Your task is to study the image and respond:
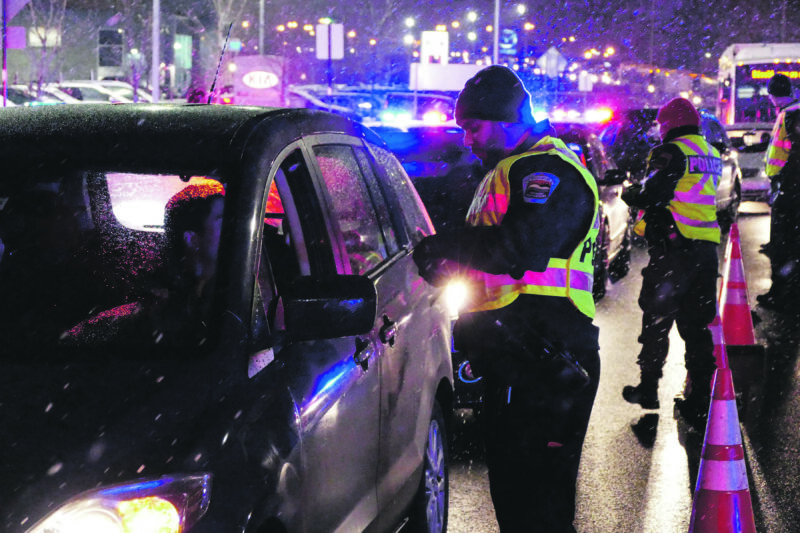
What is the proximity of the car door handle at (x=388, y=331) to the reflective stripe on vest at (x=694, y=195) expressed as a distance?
3.25 meters

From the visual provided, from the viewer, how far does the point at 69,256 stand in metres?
3.16

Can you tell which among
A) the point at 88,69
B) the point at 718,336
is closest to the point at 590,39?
the point at 88,69

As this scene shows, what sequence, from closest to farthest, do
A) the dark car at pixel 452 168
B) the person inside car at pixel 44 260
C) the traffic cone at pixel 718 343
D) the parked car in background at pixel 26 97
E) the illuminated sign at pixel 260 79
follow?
the person inside car at pixel 44 260
the traffic cone at pixel 718 343
the dark car at pixel 452 168
the parked car in background at pixel 26 97
the illuminated sign at pixel 260 79

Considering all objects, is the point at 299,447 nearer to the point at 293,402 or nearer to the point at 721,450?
the point at 293,402

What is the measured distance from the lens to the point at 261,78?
30531 mm

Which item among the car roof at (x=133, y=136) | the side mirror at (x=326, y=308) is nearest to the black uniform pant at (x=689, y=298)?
the car roof at (x=133, y=136)

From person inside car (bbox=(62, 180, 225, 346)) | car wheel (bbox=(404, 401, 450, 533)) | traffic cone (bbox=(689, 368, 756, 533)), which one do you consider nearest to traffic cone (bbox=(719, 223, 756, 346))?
traffic cone (bbox=(689, 368, 756, 533))

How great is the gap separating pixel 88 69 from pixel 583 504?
2052 inches

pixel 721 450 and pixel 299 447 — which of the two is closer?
pixel 299 447

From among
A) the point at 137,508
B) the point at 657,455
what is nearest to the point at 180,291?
the point at 137,508

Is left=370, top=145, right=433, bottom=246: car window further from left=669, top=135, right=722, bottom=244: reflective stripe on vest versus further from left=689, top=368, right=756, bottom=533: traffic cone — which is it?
left=669, top=135, right=722, bottom=244: reflective stripe on vest

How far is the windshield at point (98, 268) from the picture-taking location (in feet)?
9.10

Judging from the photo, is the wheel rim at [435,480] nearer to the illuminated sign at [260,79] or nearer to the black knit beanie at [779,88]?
the black knit beanie at [779,88]

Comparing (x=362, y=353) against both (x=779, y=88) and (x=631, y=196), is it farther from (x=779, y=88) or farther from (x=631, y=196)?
(x=779, y=88)
